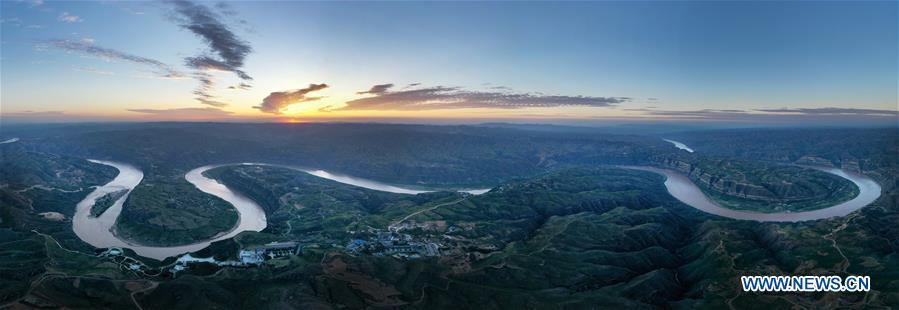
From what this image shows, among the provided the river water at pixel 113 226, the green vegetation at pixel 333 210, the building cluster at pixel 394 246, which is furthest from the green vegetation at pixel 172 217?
the building cluster at pixel 394 246

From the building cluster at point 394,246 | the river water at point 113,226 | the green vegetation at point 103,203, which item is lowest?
the river water at point 113,226

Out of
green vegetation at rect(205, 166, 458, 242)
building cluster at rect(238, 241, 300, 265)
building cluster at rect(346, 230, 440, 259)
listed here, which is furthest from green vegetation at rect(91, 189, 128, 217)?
building cluster at rect(346, 230, 440, 259)

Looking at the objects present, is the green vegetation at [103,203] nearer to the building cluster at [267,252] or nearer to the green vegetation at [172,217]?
the green vegetation at [172,217]

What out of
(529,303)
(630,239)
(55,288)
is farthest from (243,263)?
(630,239)

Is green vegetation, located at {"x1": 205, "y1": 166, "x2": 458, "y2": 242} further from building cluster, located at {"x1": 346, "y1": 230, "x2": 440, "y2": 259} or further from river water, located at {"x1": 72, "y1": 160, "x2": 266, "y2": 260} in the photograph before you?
building cluster, located at {"x1": 346, "y1": 230, "x2": 440, "y2": 259}

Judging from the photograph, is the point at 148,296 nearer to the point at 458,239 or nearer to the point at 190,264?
the point at 190,264

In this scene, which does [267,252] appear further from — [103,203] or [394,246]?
[103,203]

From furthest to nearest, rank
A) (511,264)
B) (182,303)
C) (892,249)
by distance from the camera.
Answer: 1. (892,249)
2. (511,264)
3. (182,303)

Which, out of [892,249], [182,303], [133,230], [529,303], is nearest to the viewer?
[182,303]
